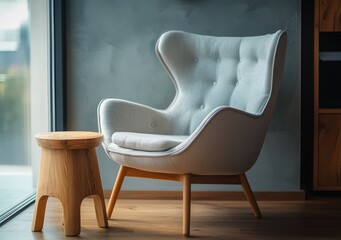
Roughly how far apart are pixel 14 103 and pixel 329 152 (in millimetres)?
1844

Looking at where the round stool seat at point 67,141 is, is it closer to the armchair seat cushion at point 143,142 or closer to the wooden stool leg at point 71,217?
the armchair seat cushion at point 143,142

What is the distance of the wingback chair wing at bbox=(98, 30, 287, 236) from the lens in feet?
8.73

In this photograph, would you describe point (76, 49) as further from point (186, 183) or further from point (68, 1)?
point (186, 183)

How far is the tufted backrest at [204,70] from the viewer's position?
122 inches

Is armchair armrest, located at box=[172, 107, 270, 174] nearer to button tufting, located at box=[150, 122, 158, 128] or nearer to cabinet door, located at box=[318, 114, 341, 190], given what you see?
button tufting, located at box=[150, 122, 158, 128]

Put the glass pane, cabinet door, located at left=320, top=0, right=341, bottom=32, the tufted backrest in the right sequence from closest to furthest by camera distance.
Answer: the glass pane
the tufted backrest
cabinet door, located at left=320, top=0, right=341, bottom=32

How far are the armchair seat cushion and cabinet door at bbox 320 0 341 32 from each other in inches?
49.4

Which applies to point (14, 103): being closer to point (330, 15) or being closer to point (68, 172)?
point (68, 172)

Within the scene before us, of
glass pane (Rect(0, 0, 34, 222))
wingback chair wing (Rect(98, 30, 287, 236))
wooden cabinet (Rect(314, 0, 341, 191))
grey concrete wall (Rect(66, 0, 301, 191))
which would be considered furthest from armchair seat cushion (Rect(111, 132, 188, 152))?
wooden cabinet (Rect(314, 0, 341, 191))

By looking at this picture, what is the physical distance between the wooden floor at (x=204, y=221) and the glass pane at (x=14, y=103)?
166 millimetres

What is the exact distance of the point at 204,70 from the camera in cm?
323

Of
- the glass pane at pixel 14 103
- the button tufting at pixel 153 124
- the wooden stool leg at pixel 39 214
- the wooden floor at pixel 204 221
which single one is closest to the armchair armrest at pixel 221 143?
the wooden floor at pixel 204 221

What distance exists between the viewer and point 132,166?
2.83 meters

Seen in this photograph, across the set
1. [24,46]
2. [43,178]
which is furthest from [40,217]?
[24,46]
